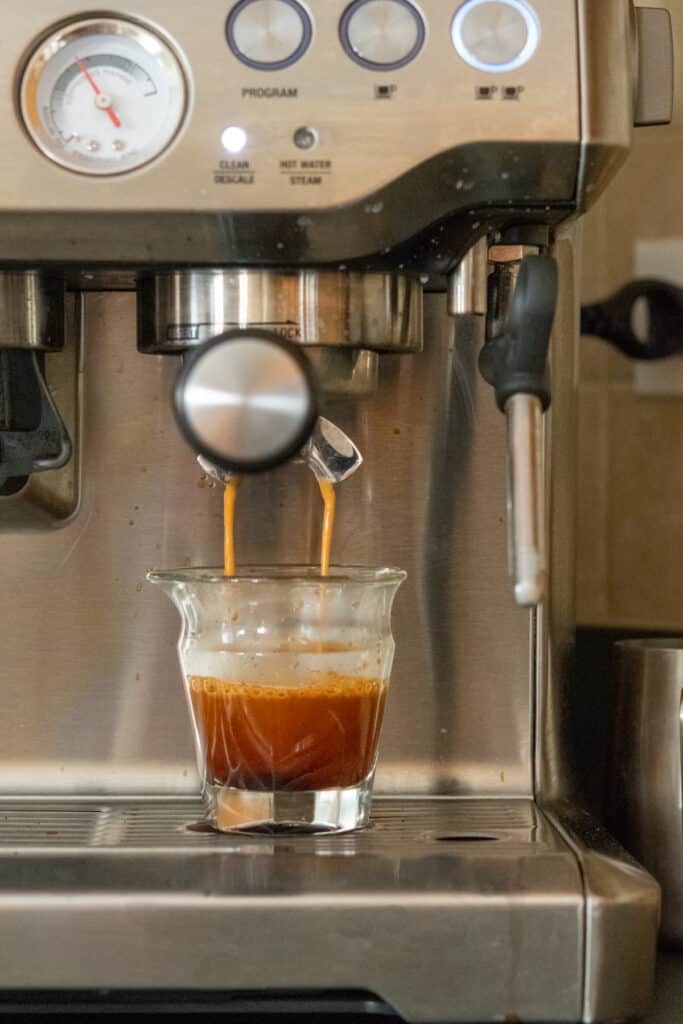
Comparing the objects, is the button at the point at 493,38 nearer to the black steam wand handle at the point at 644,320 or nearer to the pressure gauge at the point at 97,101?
the pressure gauge at the point at 97,101

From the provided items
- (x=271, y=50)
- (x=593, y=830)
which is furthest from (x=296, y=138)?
(x=593, y=830)

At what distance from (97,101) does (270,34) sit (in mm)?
64

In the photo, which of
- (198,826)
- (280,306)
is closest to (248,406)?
(280,306)

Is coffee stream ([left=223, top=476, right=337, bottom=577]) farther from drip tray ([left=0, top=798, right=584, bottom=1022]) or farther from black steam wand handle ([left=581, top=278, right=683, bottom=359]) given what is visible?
black steam wand handle ([left=581, top=278, right=683, bottom=359])

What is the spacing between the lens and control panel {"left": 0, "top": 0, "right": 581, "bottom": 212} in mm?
441

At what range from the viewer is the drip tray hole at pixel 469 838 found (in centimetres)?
49

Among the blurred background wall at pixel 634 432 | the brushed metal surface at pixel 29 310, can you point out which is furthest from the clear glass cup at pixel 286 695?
the blurred background wall at pixel 634 432

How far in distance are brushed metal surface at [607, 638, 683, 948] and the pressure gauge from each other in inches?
12.0

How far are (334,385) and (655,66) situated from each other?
6.6 inches

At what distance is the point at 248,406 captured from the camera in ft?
1.30

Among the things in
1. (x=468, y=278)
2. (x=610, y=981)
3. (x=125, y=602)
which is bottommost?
(x=610, y=981)

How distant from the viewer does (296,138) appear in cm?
44

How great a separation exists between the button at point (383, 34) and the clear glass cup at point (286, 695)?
0.19 meters

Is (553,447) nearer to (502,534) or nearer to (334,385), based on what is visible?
(502,534)
